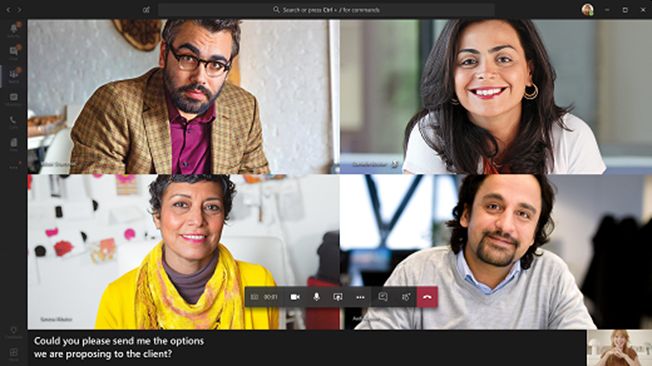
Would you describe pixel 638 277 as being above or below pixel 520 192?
below

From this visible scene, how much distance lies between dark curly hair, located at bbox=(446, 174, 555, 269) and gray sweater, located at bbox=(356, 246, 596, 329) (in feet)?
0.08

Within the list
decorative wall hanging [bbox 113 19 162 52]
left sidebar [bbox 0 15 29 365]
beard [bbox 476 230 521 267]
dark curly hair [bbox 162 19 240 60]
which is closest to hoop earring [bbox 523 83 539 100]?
beard [bbox 476 230 521 267]

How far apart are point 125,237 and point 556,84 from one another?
1.14 meters

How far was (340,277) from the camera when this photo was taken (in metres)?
2.53

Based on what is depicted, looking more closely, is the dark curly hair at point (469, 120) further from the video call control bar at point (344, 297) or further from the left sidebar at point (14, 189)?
the left sidebar at point (14, 189)

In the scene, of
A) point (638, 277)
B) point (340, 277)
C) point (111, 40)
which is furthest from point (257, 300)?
point (638, 277)

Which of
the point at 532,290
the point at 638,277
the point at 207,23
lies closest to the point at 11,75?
the point at 207,23
